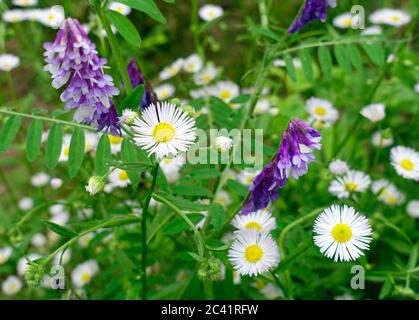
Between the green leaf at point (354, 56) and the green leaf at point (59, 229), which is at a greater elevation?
the green leaf at point (354, 56)

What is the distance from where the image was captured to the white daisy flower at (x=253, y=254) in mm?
1239

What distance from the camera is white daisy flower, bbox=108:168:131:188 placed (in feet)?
5.34

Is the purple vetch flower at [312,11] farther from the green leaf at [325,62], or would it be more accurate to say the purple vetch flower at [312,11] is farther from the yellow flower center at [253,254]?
the yellow flower center at [253,254]

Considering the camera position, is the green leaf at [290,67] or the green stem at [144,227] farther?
the green leaf at [290,67]

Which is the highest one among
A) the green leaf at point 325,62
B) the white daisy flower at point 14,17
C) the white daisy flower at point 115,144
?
the white daisy flower at point 14,17

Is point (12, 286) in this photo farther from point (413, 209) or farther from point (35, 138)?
point (413, 209)

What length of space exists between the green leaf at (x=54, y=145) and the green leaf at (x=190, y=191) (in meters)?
0.28

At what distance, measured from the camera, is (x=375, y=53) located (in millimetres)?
1581

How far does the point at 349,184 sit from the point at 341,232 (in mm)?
423

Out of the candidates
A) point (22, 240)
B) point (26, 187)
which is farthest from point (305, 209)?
point (26, 187)

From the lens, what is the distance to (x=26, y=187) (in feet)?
8.53

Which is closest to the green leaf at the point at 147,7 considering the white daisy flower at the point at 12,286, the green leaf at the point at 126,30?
the green leaf at the point at 126,30

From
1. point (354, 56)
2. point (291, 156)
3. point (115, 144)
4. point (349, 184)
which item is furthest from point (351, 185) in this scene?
point (115, 144)
